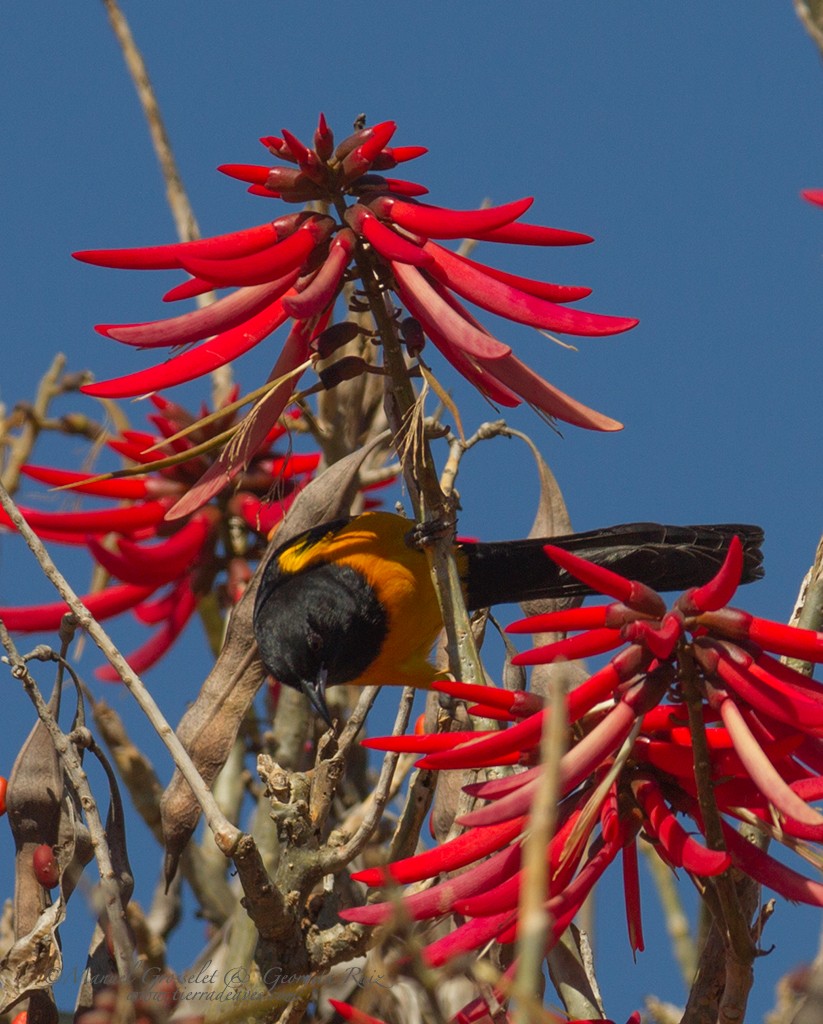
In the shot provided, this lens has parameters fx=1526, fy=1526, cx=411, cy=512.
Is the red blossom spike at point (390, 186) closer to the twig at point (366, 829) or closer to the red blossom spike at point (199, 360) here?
the red blossom spike at point (199, 360)

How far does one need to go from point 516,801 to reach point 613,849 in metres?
0.28

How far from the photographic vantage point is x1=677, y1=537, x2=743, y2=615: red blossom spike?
1603 millimetres

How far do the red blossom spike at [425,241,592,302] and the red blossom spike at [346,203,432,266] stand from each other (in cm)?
5

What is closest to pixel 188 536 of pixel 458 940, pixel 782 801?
pixel 458 940

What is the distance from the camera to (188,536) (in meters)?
3.80

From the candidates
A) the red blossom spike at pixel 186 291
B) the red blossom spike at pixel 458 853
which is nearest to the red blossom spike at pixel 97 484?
the red blossom spike at pixel 186 291

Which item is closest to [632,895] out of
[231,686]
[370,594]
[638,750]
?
[638,750]

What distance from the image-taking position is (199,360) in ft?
7.26

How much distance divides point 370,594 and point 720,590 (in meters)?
2.52

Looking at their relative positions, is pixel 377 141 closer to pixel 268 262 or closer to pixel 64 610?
pixel 268 262

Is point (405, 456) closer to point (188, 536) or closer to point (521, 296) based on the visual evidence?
point (521, 296)

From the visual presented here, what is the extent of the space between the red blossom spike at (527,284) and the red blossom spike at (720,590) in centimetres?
62

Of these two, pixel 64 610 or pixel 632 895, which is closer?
pixel 632 895

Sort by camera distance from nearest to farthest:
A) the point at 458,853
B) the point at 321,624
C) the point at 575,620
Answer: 1. the point at 575,620
2. the point at 458,853
3. the point at 321,624
